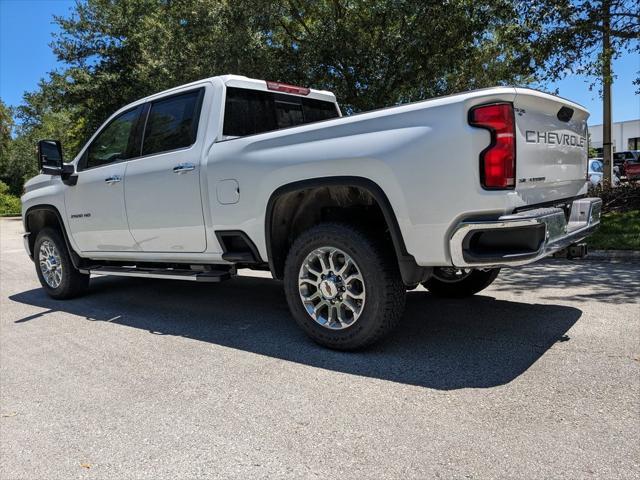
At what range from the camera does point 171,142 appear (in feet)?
16.1

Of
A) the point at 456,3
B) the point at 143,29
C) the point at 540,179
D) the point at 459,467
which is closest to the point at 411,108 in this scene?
the point at 540,179

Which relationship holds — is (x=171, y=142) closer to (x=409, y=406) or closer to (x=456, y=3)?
(x=409, y=406)

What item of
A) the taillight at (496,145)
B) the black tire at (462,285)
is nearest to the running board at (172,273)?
the black tire at (462,285)

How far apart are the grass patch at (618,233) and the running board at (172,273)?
20.2ft

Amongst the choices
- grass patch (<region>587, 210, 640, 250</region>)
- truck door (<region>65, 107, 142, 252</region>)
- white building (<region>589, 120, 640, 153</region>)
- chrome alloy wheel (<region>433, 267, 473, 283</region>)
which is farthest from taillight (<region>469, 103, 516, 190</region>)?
white building (<region>589, 120, 640, 153</region>)

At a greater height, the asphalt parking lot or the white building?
the white building

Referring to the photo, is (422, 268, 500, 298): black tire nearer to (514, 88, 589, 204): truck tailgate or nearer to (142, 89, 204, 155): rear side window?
(514, 88, 589, 204): truck tailgate

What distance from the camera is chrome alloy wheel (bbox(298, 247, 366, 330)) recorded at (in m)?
3.67

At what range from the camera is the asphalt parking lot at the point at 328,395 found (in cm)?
244

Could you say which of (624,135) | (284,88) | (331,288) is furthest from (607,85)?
(624,135)

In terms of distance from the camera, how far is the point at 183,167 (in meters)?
4.54

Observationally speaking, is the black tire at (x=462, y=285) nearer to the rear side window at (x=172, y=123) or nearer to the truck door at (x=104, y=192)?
the rear side window at (x=172, y=123)

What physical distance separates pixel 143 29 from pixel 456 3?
1115 cm

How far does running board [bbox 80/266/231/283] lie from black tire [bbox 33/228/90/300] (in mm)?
521
